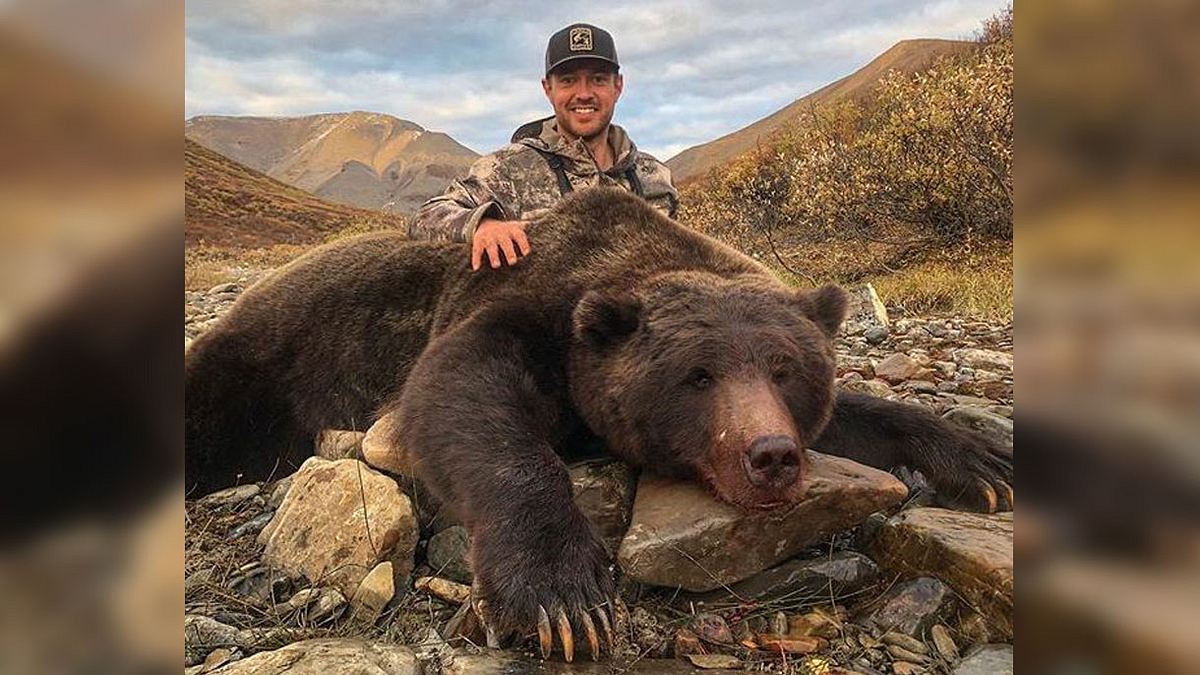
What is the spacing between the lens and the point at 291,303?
4.80 metres

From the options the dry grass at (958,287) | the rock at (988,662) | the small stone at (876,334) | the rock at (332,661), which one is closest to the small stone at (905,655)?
the rock at (988,662)

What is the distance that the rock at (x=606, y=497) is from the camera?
9.77 ft

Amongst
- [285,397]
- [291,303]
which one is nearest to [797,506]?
[285,397]

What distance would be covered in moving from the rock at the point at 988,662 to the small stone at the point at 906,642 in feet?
0.40

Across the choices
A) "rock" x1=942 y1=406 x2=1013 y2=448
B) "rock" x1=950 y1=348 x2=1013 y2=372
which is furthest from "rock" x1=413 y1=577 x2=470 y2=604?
"rock" x1=950 y1=348 x2=1013 y2=372

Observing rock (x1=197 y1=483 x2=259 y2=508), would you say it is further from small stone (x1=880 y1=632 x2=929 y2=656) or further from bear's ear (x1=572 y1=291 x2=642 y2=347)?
small stone (x1=880 y1=632 x2=929 y2=656)

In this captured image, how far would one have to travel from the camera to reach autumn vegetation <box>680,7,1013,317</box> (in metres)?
10.7

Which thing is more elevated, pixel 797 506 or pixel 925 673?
pixel 797 506

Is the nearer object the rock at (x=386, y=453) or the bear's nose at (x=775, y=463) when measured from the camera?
the bear's nose at (x=775, y=463)

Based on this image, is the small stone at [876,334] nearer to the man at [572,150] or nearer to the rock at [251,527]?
the man at [572,150]

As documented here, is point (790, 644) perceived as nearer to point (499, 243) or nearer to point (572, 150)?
point (499, 243)

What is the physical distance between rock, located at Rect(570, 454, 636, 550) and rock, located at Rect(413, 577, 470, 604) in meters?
0.48

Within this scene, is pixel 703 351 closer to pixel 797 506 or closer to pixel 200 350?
pixel 797 506
